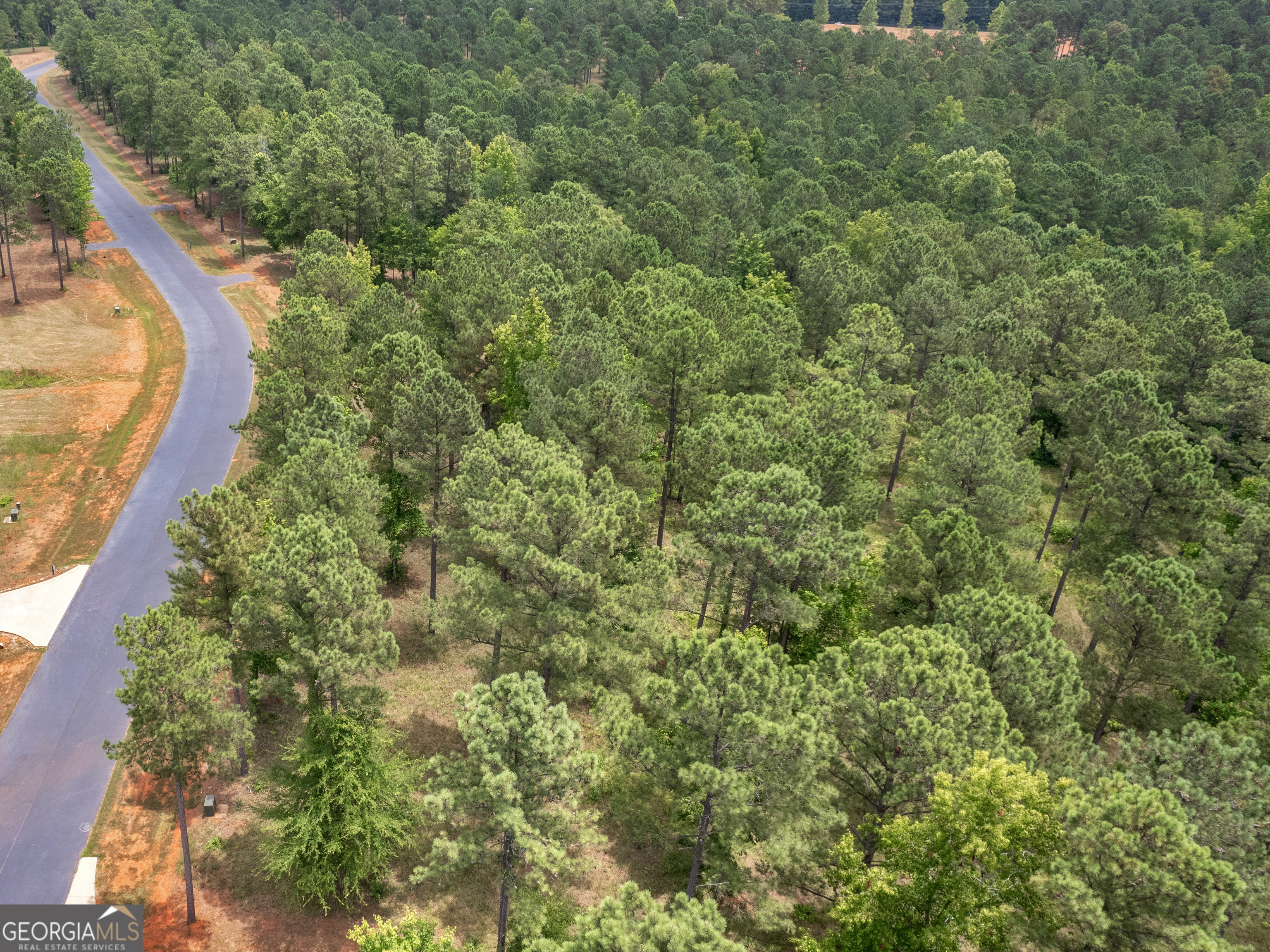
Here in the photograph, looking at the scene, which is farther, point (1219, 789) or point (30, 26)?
point (30, 26)

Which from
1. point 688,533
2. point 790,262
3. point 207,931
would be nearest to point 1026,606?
point 688,533

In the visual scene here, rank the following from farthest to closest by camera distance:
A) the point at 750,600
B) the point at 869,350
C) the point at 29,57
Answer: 1. the point at 29,57
2. the point at 869,350
3. the point at 750,600

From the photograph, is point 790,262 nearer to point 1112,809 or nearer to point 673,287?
point 673,287

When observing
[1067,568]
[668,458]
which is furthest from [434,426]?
[1067,568]

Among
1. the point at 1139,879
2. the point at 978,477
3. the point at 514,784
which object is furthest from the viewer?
the point at 978,477

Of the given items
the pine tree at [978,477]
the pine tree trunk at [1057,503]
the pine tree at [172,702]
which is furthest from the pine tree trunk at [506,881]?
the pine tree trunk at [1057,503]

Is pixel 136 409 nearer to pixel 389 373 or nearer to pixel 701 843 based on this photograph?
pixel 389 373

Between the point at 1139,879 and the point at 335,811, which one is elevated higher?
the point at 1139,879
